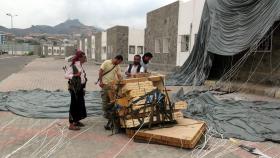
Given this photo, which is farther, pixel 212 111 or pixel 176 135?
pixel 212 111

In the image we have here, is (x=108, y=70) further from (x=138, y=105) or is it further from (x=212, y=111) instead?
(x=212, y=111)

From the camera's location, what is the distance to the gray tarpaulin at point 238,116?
6.89 m

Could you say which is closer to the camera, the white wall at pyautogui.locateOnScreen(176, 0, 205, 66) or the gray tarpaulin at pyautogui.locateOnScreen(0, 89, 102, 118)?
the gray tarpaulin at pyautogui.locateOnScreen(0, 89, 102, 118)

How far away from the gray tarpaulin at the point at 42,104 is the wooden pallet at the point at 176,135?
269 centimetres

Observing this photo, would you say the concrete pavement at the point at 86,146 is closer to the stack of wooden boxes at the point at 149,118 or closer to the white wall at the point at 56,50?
the stack of wooden boxes at the point at 149,118

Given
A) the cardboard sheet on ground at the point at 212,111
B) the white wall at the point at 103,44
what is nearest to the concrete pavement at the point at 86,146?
the cardboard sheet on ground at the point at 212,111

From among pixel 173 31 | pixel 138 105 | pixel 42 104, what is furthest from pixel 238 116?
pixel 173 31

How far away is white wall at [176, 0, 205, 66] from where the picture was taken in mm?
20188

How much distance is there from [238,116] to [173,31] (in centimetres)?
1572

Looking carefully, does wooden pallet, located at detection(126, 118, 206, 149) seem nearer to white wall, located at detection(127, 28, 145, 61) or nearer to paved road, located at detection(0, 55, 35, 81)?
paved road, located at detection(0, 55, 35, 81)

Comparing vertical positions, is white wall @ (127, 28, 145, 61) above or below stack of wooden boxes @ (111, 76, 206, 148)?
above

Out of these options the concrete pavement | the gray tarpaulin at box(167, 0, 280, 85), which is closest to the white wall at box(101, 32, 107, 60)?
the gray tarpaulin at box(167, 0, 280, 85)

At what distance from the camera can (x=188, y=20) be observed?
69.8 ft

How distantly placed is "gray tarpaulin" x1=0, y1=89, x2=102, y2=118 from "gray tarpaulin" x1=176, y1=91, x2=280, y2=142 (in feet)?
8.40
